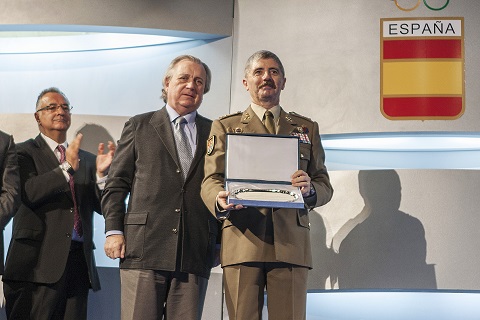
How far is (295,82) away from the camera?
4.69 meters

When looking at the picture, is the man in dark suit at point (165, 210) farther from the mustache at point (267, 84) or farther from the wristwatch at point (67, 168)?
the wristwatch at point (67, 168)

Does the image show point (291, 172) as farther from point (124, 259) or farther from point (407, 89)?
point (407, 89)

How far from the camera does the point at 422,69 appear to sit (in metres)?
4.57

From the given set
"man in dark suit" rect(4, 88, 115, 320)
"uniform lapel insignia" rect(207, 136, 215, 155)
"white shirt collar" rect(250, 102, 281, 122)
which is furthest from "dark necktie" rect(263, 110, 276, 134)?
"man in dark suit" rect(4, 88, 115, 320)

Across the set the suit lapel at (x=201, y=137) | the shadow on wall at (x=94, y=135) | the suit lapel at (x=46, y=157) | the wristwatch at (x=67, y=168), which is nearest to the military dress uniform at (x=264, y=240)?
the suit lapel at (x=201, y=137)

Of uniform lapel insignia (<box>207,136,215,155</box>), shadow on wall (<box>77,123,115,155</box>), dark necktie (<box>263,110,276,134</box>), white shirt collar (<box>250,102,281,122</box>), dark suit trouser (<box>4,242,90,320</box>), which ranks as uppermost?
shadow on wall (<box>77,123,115,155</box>)

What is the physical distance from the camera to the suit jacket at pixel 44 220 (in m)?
4.21

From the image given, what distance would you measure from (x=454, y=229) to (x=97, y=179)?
75.9 inches

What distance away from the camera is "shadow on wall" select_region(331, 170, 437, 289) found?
442 cm

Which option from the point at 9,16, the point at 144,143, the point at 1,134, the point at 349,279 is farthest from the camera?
the point at 9,16

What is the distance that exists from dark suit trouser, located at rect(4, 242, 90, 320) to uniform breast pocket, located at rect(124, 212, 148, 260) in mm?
649

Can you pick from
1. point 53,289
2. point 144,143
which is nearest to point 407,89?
point 144,143

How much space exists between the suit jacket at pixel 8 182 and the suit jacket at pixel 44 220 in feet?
0.60

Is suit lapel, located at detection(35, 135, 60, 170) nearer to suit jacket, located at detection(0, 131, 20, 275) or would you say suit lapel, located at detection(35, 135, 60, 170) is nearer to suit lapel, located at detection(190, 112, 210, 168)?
suit jacket, located at detection(0, 131, 20, 275)
